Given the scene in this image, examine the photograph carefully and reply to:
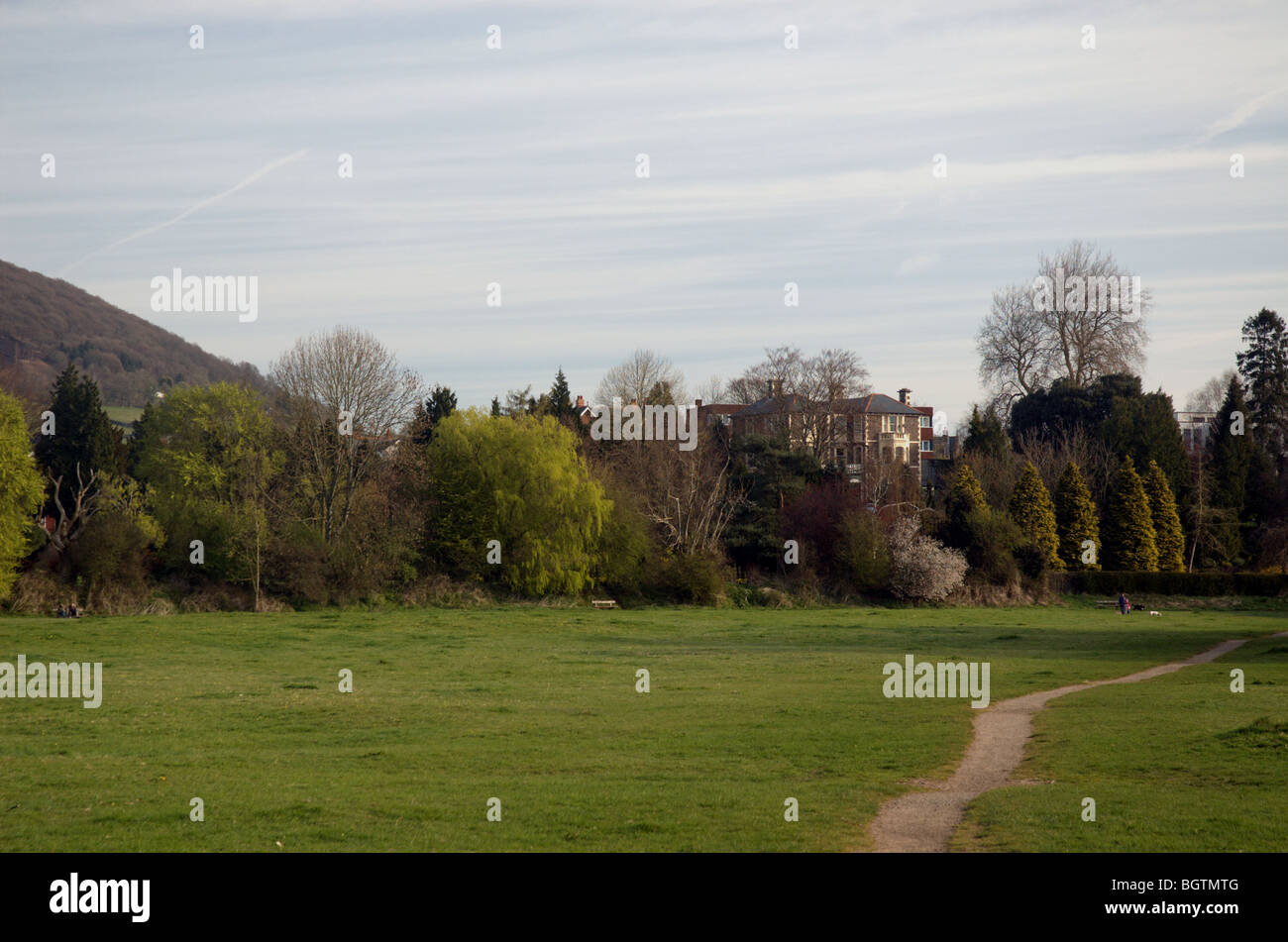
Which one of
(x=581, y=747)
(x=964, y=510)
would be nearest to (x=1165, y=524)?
(x=964, y=510)

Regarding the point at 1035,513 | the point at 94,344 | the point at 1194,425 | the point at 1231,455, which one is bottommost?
the point at 1035,513

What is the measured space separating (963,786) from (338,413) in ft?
153

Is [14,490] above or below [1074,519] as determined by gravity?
above

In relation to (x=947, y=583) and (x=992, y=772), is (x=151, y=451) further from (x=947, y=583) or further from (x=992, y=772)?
(x=992, y=772)

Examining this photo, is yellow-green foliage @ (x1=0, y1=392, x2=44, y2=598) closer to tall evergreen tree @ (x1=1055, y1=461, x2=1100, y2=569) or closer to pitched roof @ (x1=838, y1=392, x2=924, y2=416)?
tall evergreen tree @ (x1=1055, y1=461, x2=1100, y2=569)

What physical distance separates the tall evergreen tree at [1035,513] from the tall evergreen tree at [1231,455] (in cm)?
1464

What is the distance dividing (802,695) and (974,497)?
45208 millimetres

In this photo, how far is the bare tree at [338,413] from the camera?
56.3m

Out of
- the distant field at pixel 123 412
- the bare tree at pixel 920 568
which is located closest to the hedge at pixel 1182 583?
the bare tree at pixel 920 568

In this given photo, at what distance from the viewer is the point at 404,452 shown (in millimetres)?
61344

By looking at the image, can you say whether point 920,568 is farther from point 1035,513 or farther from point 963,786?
point 963,786

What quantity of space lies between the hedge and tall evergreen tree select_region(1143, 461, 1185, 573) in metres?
3.93

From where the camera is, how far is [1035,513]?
71.6 meters

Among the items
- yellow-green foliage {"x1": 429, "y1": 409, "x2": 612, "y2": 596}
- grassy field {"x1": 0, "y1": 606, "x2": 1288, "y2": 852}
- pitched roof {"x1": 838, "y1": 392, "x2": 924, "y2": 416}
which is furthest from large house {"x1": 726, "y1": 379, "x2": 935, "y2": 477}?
A: grassy field {"x1": 0, "y1": 606, "x2": 1288, "y2": 852}
